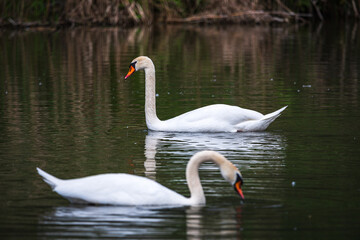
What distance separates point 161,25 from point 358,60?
2020 centimetres

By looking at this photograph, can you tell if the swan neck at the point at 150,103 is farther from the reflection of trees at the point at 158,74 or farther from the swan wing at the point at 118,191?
the swan wing at the point at 118,191

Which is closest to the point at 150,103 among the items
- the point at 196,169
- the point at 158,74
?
the point at 196,169

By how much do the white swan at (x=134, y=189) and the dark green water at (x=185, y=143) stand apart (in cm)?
9

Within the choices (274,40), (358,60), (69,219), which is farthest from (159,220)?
(274,40)

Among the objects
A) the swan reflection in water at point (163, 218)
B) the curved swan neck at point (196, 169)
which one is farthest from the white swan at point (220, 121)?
the curved swan neck at point (196, 169)

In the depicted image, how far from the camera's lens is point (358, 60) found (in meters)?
23.2

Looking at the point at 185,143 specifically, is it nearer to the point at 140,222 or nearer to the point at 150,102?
the point at 150,102

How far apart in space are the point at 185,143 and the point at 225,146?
0.61m

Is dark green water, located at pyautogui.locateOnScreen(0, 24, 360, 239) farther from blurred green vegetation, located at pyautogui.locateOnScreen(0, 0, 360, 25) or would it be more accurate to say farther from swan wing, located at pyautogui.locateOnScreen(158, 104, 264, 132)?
blurred green vegetation, located at pyautogui.locateOnScreen(0, 0, 360, 25)

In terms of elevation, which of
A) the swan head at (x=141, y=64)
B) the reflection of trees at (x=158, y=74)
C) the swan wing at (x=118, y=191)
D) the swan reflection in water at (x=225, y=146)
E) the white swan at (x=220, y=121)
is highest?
the swan head at (x=141, y=64)

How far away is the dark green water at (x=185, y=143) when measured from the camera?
23.5 ft

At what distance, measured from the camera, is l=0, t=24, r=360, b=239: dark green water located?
282 inches

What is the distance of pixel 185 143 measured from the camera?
1138cm

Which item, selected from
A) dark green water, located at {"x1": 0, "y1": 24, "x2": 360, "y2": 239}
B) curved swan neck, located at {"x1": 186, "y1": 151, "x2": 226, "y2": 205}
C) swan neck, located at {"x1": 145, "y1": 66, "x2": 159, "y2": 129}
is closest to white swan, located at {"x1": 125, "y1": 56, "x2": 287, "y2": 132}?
dark green water, located at {"x1": 0, "y1": 24, "x2": 360, "y2": 239}
